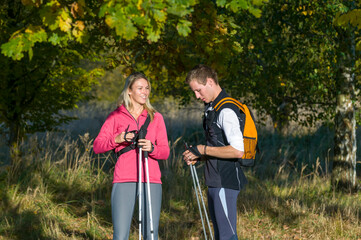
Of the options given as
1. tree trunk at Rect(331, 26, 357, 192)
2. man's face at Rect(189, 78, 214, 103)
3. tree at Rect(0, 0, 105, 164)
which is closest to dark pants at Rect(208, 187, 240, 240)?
man's face at Rect(189, 78, 214, 103)

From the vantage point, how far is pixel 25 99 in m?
8.57

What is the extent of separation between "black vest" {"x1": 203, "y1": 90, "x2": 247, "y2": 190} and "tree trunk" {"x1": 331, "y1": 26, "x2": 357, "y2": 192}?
16.6 feet

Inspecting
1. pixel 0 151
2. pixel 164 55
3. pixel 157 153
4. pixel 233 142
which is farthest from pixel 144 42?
pixel 0 151

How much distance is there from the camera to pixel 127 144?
385cm

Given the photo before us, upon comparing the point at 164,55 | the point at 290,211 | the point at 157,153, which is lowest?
the point at 290,211

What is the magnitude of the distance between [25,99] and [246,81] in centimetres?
434

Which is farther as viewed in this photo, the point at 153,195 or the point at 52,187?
the point at 52,187

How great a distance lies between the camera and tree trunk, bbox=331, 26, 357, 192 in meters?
7.98

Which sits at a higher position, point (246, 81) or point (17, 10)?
point (17, 10)

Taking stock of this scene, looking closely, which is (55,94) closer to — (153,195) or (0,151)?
(0,151)

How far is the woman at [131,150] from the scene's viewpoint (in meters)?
3.65

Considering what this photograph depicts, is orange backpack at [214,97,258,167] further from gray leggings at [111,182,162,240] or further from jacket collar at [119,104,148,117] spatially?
gray leggings at [111,182,162,240]

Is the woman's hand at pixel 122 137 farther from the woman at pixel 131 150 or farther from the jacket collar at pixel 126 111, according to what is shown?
the jacket collar at pixel 126 111

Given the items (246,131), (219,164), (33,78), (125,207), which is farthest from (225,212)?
(33,78)
